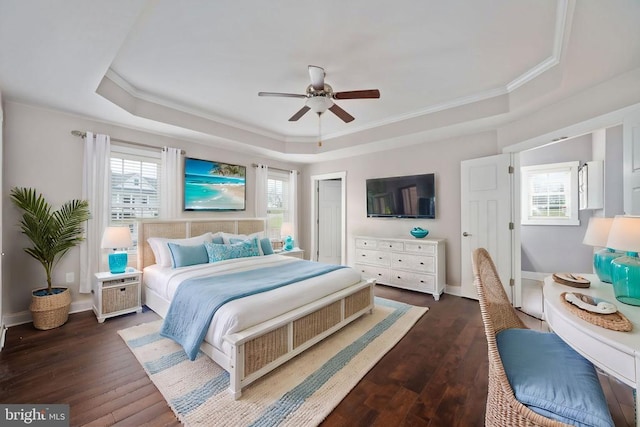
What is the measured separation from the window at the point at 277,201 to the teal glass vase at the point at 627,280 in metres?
4.78

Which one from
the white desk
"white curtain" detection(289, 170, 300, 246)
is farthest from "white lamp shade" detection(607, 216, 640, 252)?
"white curtain" detection(289, 170, 300, 246)

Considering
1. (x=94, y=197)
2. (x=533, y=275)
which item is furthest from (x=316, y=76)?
(x=533, y=275)

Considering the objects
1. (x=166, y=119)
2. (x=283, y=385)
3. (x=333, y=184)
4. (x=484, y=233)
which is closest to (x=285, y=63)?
(x=166, y=119)

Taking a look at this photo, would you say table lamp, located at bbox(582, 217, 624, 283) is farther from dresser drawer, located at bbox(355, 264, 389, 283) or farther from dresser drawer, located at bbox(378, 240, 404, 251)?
dresser drawer, located at bbox(355, 264, 389, 283)

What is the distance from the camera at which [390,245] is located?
4.44 m

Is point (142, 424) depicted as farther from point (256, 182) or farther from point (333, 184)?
point (333, 184)

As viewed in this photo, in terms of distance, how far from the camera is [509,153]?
3566 millimetres

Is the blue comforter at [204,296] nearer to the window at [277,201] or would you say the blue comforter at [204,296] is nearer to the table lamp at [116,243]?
the table lamp at [116,243]

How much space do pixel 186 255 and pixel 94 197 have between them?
1.38 metres

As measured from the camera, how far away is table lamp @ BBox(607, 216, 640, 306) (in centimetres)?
141

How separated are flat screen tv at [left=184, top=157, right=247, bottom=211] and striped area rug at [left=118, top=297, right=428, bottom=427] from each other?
6.83 ft

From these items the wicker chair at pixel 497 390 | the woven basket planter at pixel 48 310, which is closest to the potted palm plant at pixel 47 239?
the woven basket planter at pixel 48 310

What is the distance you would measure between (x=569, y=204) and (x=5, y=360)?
7696mm

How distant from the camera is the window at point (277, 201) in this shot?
18.3ft
